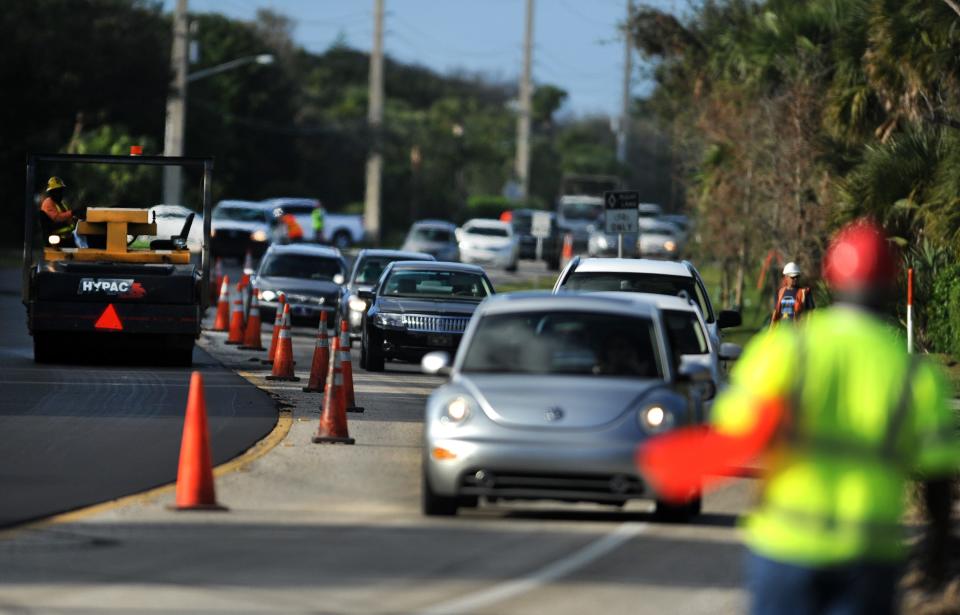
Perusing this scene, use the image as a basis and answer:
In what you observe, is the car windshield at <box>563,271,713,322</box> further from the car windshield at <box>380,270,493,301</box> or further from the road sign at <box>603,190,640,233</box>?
the road sign at <box>603,190,640,233</box>

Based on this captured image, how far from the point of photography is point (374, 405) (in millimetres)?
19844

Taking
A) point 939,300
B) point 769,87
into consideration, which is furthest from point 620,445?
point 769,87

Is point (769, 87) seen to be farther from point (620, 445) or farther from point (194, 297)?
point (620, 445)

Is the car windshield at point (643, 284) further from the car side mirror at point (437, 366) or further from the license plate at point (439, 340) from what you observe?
the car side mirror at point (437, 366)

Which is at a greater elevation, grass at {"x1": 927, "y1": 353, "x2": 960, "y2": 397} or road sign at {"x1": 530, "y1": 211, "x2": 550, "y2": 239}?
road sign at {"x1": 530, "y1": 211, "x2": 550, "y2": 239}

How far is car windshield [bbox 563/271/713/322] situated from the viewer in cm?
1959

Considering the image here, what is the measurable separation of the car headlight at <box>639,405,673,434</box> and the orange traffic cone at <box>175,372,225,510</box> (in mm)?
2748

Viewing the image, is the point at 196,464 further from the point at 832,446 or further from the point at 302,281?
the point at 302,281

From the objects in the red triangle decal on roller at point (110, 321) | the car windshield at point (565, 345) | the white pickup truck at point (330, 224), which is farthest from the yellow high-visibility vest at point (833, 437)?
the white pickup truck at point (330, 224)

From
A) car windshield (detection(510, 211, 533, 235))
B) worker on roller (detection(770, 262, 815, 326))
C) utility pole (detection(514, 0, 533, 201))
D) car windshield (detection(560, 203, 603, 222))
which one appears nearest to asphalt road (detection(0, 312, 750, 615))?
worker on roller (detection(770, 262, 815, 326))

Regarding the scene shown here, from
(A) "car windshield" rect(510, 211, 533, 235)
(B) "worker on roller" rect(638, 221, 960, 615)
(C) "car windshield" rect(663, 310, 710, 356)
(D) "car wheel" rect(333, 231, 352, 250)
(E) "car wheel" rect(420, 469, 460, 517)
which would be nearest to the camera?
(B) "worker on roller" rect(638, 221, 960, 615)

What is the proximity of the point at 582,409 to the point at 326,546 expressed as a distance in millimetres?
1779

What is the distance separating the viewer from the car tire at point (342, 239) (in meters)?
68.1

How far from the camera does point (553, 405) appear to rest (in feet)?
37.3
